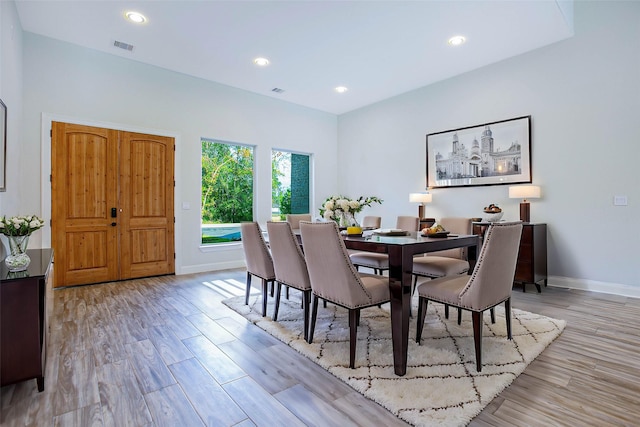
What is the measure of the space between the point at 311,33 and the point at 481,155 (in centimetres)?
296

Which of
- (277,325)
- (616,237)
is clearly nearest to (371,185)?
(616,237)

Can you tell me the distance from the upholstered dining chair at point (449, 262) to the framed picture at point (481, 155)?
1.73m

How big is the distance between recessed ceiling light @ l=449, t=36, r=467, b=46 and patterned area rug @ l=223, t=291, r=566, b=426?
3137 millimetres

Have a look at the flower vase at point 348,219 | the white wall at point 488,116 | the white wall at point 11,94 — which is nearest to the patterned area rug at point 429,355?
the flower vase at point 348,219

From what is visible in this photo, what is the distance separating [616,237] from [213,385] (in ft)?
14.8

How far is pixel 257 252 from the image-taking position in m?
3.09

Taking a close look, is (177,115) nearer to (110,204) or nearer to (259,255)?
(110,204)

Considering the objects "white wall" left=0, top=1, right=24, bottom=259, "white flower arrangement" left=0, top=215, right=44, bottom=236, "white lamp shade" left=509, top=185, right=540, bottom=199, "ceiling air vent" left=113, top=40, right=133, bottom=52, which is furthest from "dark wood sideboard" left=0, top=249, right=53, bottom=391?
"white lamp shade" left=509, top=185, right=540, bottom=199

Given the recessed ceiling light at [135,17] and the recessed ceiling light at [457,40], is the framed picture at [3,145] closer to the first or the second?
the recessed ceiling light at [135,17]

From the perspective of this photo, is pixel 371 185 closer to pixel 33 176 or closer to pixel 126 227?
pixel 126 227

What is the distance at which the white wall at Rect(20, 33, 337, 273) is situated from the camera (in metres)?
3.93

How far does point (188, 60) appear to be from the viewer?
4.52 meters

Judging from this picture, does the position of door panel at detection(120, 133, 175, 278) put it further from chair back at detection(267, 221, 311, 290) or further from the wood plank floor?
chair back at detection(267, 221, 311, 290)

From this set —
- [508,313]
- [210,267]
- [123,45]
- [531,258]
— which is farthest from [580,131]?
[123,45]
